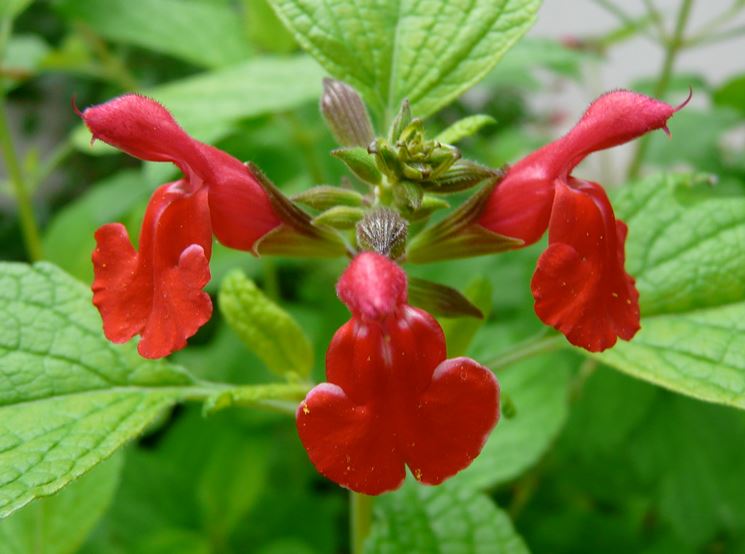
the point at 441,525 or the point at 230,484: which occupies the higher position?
the point at 441,525

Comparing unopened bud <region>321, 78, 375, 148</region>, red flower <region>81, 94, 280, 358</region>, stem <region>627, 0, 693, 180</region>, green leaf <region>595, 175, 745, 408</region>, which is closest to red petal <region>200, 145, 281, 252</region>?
red flower <region>81, 94, 280, 358</region>

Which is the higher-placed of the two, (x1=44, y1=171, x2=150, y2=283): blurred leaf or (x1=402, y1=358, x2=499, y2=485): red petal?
(x1=402, y1=358, x2=499, y2=485): red petal

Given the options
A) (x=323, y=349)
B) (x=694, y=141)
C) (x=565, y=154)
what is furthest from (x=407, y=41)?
(x=694, y=141)

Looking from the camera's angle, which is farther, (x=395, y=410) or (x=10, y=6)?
(x=10, y=6)

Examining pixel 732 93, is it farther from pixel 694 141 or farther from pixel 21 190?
pixel 21 190

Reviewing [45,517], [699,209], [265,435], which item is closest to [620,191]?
[699,209]

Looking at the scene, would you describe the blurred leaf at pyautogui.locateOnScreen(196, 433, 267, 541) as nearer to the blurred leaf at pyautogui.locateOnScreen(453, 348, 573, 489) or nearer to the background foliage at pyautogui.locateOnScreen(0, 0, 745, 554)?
the background foliage at pyautogui.locateOnScreen(0, 0, 745, 554)

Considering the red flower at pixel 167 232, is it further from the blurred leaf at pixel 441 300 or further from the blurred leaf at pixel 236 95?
the blurred leaf at pixel 236 95
